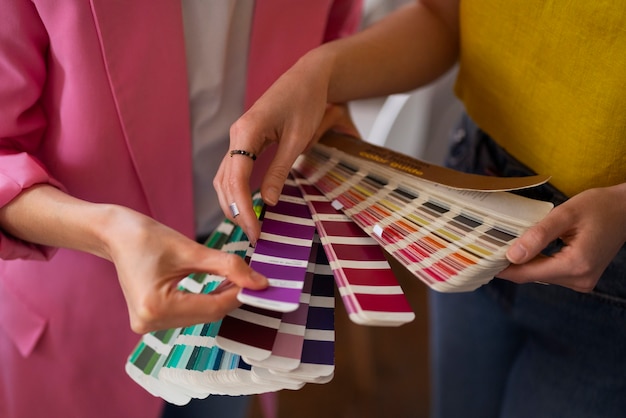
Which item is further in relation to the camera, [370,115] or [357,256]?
[370,115]

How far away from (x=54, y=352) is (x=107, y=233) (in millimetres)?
276

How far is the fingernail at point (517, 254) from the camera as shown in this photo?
1.76 feet

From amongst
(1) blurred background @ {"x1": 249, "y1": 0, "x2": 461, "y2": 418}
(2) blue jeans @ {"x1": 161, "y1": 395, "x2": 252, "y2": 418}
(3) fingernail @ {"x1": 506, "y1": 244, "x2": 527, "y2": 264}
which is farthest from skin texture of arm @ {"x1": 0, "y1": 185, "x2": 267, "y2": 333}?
(1) blurred background @ {"x1": 249, "y1": 0, "x2": 461, "y2": 418}

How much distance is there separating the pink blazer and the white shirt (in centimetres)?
2

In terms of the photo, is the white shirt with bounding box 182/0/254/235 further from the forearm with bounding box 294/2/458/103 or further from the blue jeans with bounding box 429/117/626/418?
the blue jeans with bounding box 429/117/626/418

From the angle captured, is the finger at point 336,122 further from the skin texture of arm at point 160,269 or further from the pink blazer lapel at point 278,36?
the skin texture of arm at point 160,269

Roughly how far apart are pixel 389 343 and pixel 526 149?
115 centimetres

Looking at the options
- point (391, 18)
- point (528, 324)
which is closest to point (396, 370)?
point (528, 324)

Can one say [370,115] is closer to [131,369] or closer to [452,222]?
[452,222]

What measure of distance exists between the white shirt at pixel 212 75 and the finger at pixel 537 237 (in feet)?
1.28

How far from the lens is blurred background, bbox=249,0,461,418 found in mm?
1196

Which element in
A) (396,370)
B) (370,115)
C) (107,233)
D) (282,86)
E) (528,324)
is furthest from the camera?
(396,370)

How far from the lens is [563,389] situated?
2.47 feet

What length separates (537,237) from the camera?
54 centimetres
